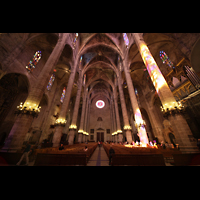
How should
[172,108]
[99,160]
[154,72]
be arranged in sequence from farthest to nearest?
[154,72]
[99,160]
[172,108]

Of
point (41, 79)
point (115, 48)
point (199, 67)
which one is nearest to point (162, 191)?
point (41, 79)

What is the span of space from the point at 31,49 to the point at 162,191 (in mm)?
18738

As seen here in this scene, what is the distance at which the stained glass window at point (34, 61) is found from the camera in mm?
12294

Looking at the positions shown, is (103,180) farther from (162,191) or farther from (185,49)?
(185,49)

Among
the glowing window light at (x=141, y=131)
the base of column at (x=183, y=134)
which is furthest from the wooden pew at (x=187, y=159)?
the glowing window light at (x=141, y=131)

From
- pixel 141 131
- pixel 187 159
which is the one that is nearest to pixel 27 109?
pixel 187 159

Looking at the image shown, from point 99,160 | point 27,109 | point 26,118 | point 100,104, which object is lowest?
point 99,160

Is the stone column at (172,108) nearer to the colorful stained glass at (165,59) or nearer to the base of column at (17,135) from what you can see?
the colorful stained glass at (165,59)

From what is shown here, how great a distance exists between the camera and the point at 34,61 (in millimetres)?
Result: 13070

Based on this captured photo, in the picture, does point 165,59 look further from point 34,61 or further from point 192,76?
point 34,61

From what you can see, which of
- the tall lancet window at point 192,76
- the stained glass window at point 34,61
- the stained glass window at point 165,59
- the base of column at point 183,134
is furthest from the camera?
the stained glass window at point 165,59

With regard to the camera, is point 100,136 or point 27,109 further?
point 100,136

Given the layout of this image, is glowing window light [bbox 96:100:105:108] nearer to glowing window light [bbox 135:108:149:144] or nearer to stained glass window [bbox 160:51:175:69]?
glowing window light [bbox 135:108:149:144]

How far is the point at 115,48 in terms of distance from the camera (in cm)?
1752
